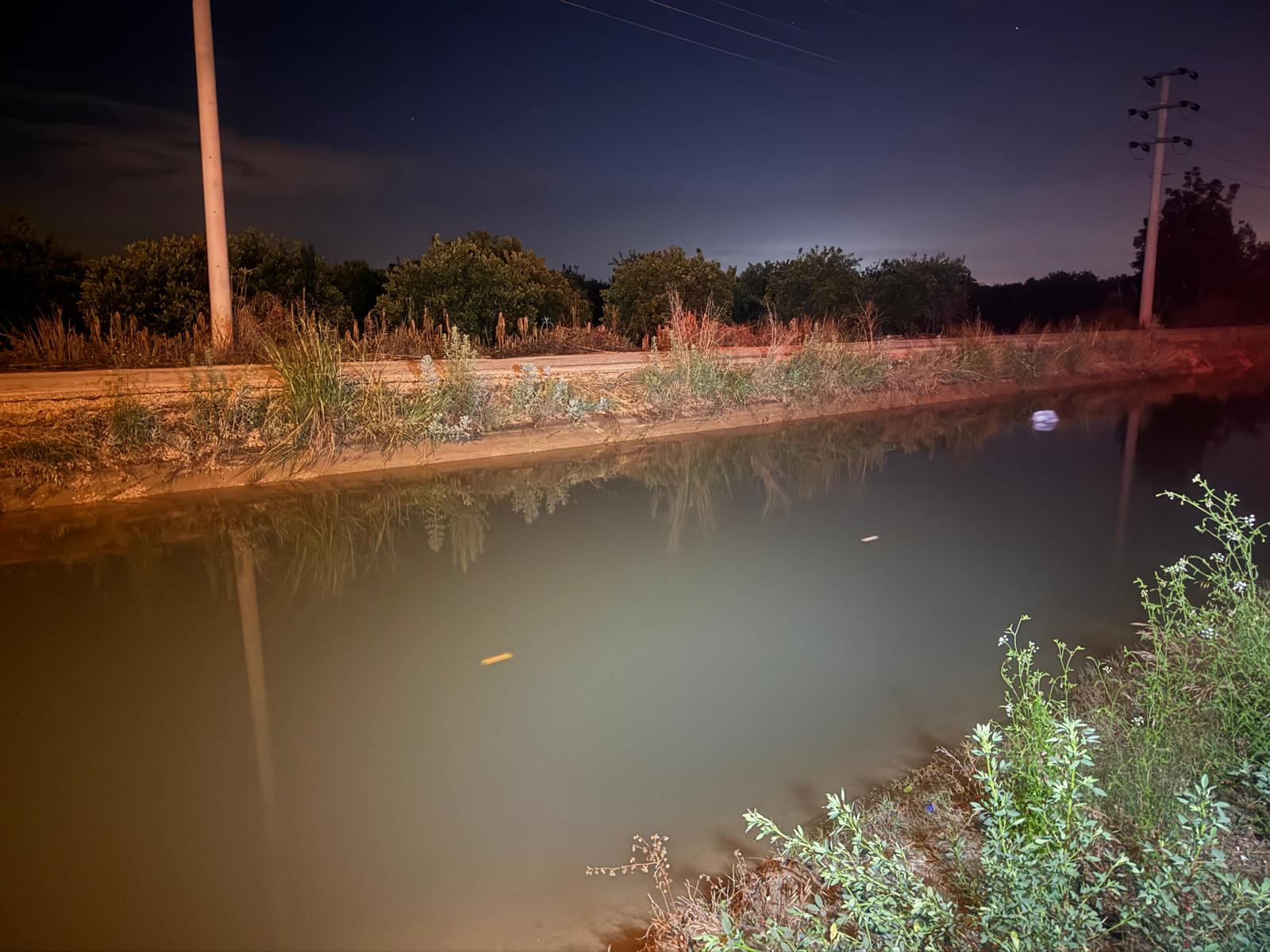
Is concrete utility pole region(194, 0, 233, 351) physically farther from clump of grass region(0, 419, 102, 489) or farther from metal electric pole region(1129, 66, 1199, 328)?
metal electric pole region(1129, 66, 1199, 328)

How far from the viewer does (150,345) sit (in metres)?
8.98

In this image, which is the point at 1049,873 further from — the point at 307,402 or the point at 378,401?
the point at 378,401

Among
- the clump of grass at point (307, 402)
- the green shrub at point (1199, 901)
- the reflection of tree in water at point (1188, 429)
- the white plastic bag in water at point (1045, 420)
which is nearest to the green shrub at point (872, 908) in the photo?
the green shrub at point (1199, 901)

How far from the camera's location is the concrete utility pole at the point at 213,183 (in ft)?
28.8

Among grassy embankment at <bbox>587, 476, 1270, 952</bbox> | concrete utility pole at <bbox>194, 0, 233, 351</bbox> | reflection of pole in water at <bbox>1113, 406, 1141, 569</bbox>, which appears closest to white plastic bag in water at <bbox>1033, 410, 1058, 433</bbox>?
reflection of pole in water at <bbox>1113, 406, 1141, 569</bbox>

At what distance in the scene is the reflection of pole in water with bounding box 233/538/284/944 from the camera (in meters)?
2.53

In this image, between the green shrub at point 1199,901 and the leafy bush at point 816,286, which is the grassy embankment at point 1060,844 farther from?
the leafy bush at point 816,286

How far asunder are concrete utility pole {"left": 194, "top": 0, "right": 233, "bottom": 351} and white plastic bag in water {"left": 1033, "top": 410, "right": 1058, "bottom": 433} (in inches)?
410

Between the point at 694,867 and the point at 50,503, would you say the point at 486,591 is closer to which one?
the point at 694,867

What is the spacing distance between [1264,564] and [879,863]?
194 inches

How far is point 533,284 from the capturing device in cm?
1398

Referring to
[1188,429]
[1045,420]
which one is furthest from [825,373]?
[1188,429]

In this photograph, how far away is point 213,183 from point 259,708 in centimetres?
748

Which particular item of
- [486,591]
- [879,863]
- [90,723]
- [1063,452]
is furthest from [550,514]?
[1063,452]
